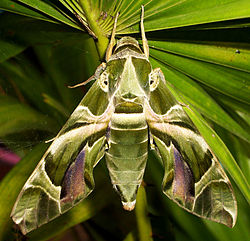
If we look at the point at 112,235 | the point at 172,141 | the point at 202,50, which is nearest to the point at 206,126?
the point at 172,141

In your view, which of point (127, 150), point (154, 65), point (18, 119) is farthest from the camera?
point (18, 119)

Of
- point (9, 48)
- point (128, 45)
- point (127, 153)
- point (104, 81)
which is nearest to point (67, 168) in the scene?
point (127, 153)

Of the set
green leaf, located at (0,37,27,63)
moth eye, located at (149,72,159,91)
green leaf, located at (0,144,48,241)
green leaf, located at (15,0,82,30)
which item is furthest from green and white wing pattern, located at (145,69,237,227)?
green leaf, located at (0,37,27,63)

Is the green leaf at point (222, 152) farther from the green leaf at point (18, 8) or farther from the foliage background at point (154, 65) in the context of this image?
the green leaf at point (18, 8)

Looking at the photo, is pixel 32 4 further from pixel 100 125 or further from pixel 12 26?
pixel 12 26

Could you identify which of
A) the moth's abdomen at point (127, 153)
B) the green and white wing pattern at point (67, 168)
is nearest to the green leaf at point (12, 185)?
the green and white wing pattern at point (67, 168)

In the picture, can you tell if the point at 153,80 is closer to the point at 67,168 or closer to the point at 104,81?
the point at 104,81

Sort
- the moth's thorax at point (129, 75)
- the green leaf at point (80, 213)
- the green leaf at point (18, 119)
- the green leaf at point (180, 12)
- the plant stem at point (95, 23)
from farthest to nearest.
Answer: the green leaf at point (18, 119), the green leaf at point (80, 213), the moth's thorax at point (129, 75), the plant stem at point (95, 23), the green leaf at point (180, 12)

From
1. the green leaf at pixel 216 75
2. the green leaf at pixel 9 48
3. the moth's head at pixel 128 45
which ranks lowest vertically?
the green leaf at pixel 216 75
